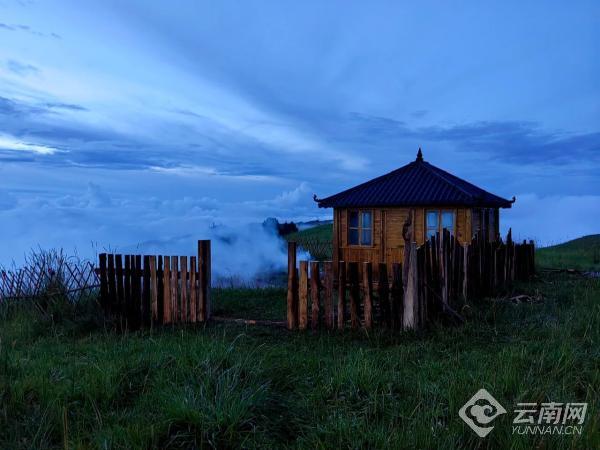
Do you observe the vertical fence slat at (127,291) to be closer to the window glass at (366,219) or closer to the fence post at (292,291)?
the fence post at (292,291)

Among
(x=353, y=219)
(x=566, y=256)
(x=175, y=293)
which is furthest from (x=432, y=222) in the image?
(x=566, y=256)

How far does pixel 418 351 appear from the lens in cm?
667

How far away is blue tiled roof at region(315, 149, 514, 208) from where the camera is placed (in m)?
16.8

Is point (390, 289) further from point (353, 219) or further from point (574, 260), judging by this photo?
point (574, 260)

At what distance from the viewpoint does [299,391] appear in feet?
15.8

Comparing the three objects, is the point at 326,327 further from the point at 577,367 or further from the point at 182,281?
the point at 577,367

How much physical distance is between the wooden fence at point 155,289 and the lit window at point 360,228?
9622 millimetres

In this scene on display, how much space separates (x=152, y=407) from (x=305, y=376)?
164 cm

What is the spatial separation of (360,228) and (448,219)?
126 inches

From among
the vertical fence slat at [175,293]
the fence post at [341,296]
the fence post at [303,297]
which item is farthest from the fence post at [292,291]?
the vertical fence slat at [175,293]

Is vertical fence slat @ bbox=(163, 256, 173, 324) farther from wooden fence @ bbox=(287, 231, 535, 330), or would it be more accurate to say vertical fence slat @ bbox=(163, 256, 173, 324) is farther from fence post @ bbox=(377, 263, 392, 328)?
fence post @ bbox=(377, 263, 392, 328)

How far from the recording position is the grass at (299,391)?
12.6ft

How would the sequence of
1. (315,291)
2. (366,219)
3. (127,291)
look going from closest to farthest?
1. (315,291)
2. (127,291)
3. (366,219)

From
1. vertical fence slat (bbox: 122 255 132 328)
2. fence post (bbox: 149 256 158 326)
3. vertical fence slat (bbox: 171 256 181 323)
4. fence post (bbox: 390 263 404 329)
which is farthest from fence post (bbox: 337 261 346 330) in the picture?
vertical fence slat (bbox: 122 255 132 328)
